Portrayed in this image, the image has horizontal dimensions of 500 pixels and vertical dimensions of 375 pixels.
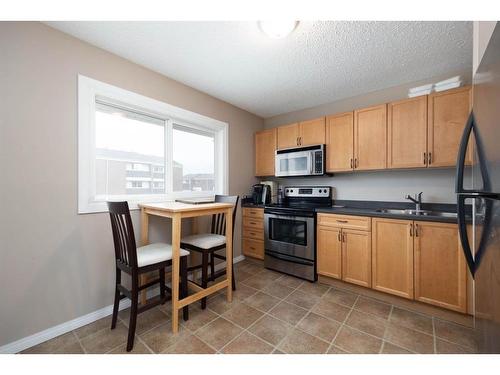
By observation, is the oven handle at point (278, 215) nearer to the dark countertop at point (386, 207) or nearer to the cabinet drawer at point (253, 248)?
the dark countertop at point (386, 207)

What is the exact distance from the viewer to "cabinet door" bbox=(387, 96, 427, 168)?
2.04m

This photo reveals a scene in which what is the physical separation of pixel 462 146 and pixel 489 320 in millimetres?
755

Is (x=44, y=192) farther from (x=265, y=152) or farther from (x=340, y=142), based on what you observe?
(x=340, y=142)

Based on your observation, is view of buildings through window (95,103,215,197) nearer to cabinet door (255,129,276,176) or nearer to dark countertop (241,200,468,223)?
cabinet door (255,129,276,176)

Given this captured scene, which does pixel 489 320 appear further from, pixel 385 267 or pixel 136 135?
pixel 136 135

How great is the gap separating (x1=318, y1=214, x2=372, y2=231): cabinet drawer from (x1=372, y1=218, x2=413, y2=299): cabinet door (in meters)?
0.07

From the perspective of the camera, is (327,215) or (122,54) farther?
(327,215)

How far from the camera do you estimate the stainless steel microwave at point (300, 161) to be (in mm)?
2676

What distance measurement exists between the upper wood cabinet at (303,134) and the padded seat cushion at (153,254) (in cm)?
213

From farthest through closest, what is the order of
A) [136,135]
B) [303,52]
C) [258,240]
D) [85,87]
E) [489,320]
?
1. [258,240]
2. [136,135]
3. [303,52]
4. [85,87]
5. [489,320]

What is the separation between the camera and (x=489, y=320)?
0.80 meters

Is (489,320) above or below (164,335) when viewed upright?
above

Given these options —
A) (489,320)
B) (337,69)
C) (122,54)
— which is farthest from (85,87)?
(489,320)
